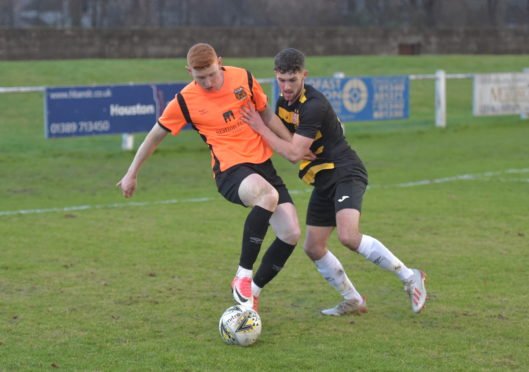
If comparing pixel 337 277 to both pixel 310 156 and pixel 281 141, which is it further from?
pixel 281 141

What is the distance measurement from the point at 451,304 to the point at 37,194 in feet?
25.1

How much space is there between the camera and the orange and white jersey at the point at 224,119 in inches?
254

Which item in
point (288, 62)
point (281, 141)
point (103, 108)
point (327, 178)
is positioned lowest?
point (103, 108)

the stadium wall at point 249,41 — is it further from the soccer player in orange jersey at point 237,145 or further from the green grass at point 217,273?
the soccer player in orange jersey at point 237,145

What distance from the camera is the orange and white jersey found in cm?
645

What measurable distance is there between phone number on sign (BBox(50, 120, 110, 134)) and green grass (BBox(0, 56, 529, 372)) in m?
0.54

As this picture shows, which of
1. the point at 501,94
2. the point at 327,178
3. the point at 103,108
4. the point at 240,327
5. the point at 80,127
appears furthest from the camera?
the point at 501,94

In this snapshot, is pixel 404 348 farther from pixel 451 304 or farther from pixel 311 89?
pixel 311 89

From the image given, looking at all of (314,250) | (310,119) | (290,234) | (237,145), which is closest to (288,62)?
(310,119)

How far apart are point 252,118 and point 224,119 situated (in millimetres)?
212

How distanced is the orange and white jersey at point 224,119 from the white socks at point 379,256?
0.94 meters

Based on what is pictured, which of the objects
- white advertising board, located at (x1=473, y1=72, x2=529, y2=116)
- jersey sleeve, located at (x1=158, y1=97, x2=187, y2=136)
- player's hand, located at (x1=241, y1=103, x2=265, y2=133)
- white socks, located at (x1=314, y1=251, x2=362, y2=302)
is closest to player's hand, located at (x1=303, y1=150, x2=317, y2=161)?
player's hand, located at (x1=241, y1=103, x2=265, y2=133)

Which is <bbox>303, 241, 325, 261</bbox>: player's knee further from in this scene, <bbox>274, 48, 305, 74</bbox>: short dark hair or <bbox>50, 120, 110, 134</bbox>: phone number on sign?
<bbox>50, 120, 110, 134</bbox>: phone number on sign

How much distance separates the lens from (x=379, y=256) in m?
6.53
